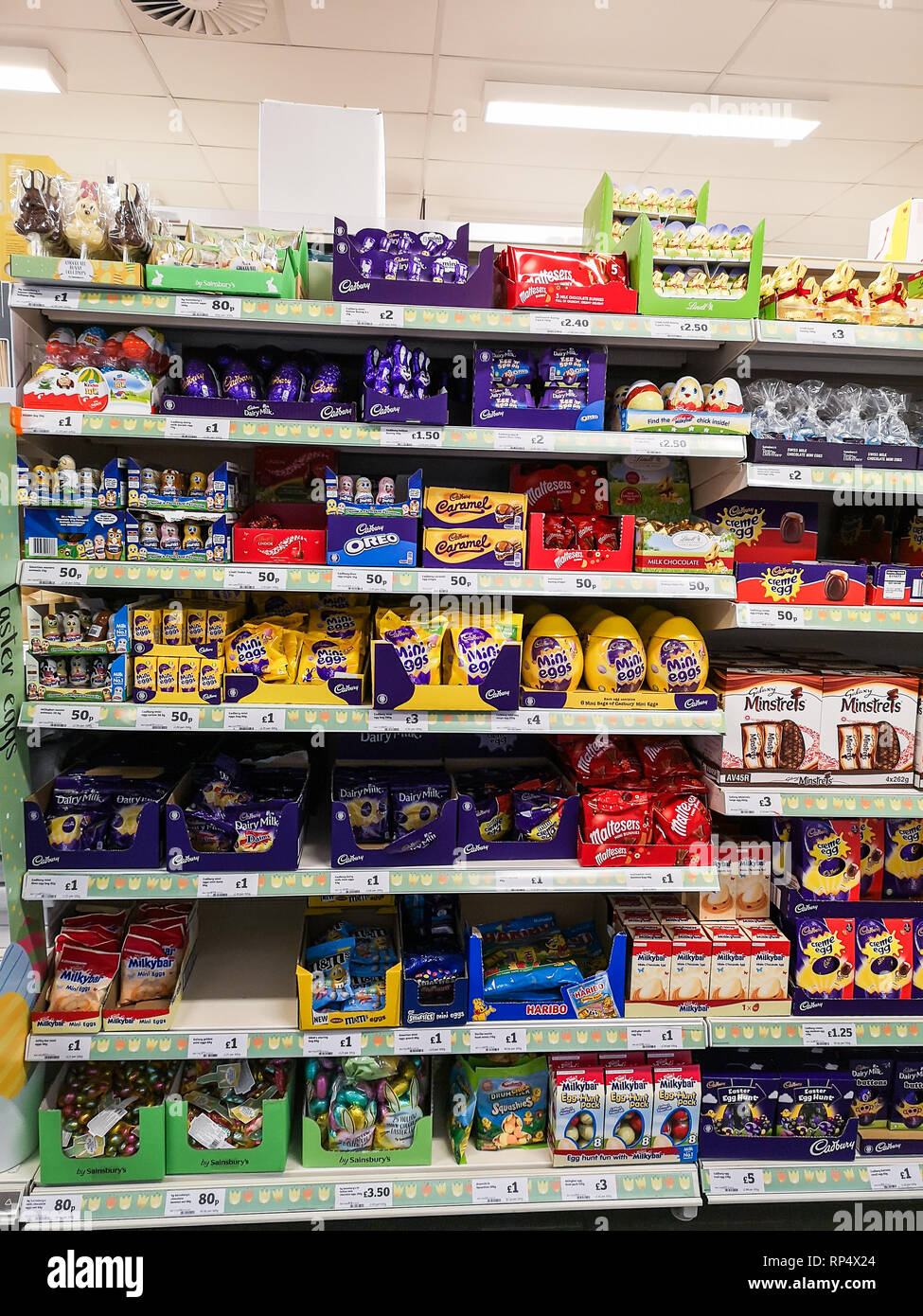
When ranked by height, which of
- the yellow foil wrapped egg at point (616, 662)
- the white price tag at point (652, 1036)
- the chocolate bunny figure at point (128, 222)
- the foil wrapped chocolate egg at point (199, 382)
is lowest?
the white price tag at point (652, 1036)

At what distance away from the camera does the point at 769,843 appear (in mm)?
2316

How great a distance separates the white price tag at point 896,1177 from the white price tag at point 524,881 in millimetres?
1169

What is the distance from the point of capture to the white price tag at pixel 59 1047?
2020 millimetres

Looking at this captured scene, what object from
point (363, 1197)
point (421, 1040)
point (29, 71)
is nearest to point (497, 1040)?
point (421, 1040)

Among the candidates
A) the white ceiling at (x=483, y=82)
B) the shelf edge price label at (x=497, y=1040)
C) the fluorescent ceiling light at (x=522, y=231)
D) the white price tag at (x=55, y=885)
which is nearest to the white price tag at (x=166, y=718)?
the white price tag at (x=55, y=885)

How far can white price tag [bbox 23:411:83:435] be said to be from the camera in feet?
6.33

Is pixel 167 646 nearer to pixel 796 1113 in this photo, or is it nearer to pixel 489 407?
pixel 489 407

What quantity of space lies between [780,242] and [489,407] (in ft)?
20.5

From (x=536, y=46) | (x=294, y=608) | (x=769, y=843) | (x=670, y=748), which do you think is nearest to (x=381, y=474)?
(x=294, y=608)

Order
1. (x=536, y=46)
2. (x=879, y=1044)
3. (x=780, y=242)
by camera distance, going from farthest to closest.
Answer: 1. (x=780, y=242)
2. (x=536, y=46)
3. (x=879, y=1044)

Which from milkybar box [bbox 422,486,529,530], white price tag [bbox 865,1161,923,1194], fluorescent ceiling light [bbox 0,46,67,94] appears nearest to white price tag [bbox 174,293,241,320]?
milkybar box [bbox 422,486,529,530]

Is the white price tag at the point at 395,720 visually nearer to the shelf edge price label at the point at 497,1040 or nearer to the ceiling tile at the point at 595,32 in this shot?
the shelf edge price label at the point at 497,1040

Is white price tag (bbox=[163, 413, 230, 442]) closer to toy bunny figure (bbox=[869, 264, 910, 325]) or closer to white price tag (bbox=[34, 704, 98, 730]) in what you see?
white price tag (bbox=[34, 704, 98, 730])
